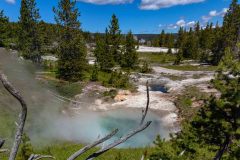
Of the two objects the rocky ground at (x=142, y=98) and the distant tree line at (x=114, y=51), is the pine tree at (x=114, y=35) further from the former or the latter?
the rocky ground at (x=142, y=98)

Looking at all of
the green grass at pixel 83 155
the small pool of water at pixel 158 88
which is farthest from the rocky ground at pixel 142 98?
the green grass at pixel 83 155

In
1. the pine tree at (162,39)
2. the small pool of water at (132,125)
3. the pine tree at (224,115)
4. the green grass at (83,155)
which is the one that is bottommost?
the small pool of water at (132,125)

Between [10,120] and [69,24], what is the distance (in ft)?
68.1

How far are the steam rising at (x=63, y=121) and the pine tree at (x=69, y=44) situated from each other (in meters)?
4.74

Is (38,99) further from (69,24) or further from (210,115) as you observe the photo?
(210,115)

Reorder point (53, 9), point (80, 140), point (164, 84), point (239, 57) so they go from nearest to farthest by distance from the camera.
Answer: point (239, 57) < point (80, 140) < point (53, 9) < point (164, 84)

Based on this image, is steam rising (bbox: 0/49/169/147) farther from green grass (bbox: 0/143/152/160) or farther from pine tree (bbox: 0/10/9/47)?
pine tree (bbox: 0/10/9/47)

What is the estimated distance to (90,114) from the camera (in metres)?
33.2

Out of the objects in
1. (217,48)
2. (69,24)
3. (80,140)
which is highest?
(69,24)

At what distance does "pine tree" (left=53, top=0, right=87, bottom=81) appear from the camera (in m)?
43.2

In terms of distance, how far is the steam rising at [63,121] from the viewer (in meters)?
26.4

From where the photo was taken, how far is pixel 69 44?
42812mm

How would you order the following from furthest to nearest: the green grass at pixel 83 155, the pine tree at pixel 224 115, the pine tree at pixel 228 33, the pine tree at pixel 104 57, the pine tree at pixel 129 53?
1. the pine tree at pixel 228 33
2. the pine tree at pixel 129 53
3. the pine tree at pixel 104 57
4. the green grass at pixel 83 155
5. the pine tree at pixel 224 115

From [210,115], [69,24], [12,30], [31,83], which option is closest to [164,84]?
[69,24]
